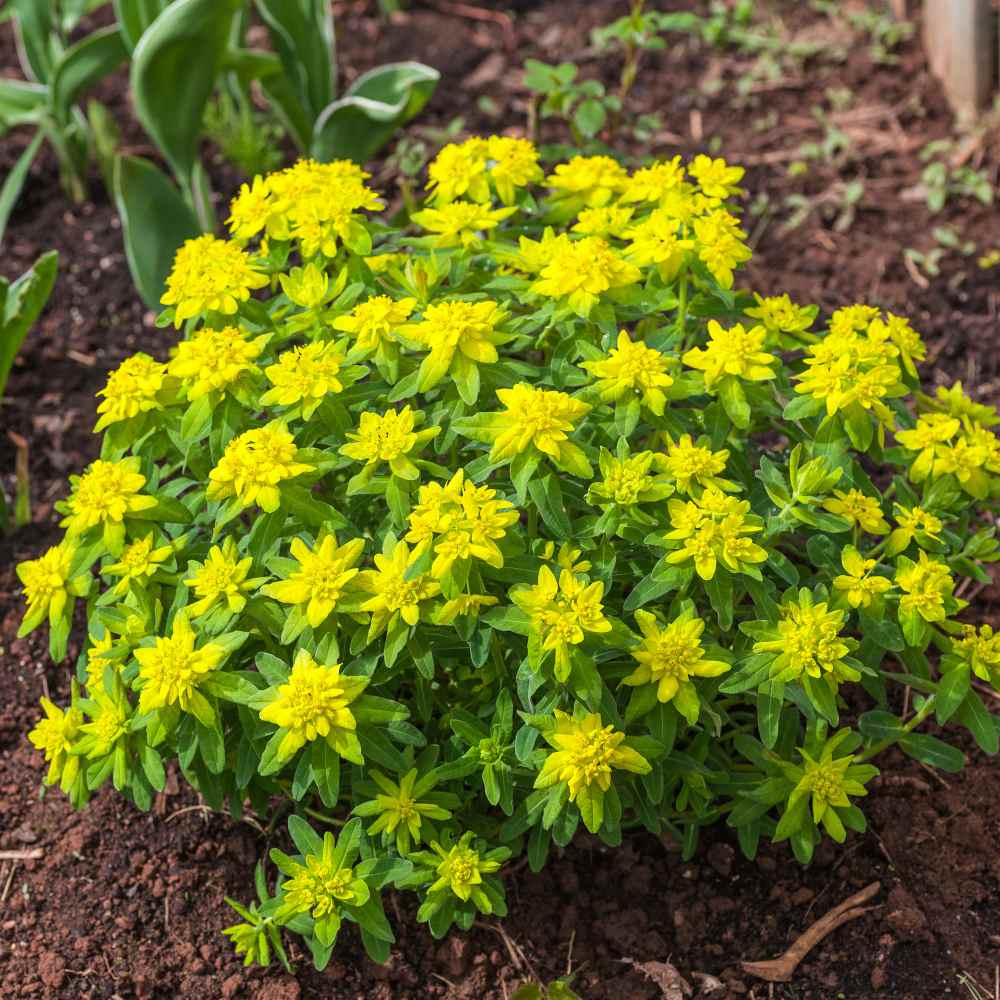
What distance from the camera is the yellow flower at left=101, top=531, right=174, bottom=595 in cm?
215

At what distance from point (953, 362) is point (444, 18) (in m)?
2.22

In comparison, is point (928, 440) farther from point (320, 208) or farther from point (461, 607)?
point (320, 208)

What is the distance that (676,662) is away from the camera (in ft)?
6.55

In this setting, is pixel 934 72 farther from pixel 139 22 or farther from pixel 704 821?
pixel 704 821

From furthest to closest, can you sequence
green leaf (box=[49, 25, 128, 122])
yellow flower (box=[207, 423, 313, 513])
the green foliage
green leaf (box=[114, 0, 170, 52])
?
green leaf (box=[49, 25, 128, 122]), green leaf (box=[114, 0, 170, 52]), the green foliage, yellow flower (box=[207, 423, 313, 513])

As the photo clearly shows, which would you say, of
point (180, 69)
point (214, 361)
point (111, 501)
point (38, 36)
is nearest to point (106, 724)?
point (111, 501)

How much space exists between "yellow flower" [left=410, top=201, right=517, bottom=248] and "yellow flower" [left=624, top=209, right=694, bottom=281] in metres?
0.26

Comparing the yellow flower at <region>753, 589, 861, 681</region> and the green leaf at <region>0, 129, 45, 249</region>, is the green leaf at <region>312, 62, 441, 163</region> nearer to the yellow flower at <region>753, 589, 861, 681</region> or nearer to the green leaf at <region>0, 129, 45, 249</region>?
the green leaf at <region>0, 129, 45, 249</region>

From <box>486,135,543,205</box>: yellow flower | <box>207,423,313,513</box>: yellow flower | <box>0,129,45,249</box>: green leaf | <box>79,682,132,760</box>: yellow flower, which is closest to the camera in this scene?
<box>207,423,313,513</box>: yellow flower

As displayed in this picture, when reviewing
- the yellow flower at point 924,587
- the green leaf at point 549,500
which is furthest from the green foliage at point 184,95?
the yellow flower at point 924,587

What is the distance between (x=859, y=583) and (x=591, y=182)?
36.2 inches

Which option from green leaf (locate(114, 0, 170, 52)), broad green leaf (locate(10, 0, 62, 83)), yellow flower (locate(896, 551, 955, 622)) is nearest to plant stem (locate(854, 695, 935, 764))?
yellow flower (locate(896, 551, 955, 622))

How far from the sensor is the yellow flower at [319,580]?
195cm

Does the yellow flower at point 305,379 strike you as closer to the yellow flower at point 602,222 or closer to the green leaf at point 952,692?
the yellow flower at point 602,222
